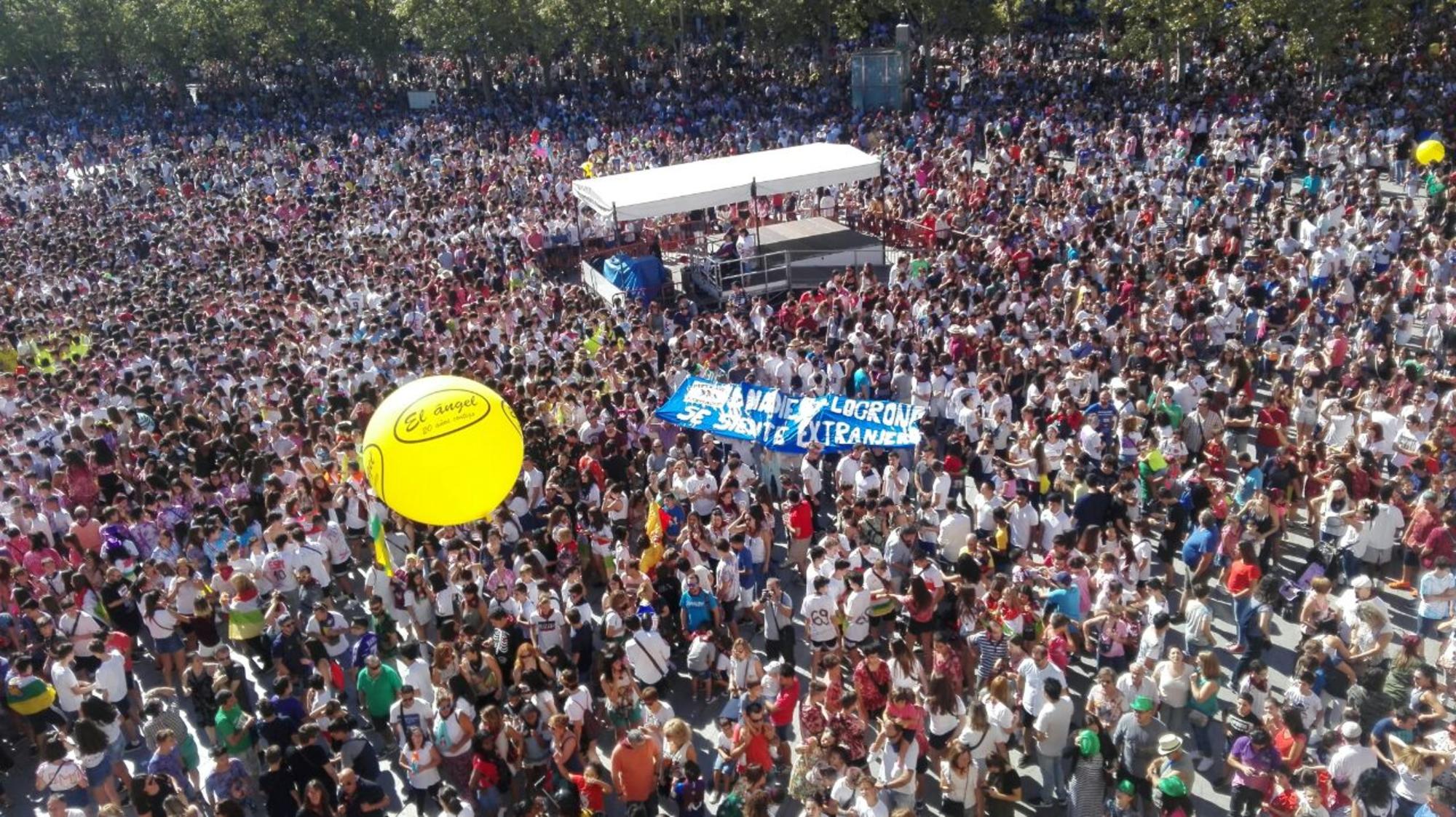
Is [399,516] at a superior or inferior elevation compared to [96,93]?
superior

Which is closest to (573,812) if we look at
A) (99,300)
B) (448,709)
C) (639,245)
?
(448,709)

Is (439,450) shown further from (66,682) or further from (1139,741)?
(1139,741)

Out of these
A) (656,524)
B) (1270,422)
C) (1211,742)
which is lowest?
(1211,742)

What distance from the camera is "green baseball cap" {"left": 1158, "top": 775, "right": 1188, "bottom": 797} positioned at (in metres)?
6.64

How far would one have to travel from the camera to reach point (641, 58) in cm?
4947

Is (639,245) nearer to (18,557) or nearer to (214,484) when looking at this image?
(214,484)

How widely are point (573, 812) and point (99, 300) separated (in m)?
17.6

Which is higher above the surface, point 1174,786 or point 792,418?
point 1174,786

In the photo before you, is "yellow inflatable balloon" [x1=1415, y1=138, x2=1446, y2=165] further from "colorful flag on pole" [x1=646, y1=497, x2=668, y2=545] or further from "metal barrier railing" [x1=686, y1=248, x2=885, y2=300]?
"colorful flag on pole" [x1=646, y1=497, x2=668, y2=545]

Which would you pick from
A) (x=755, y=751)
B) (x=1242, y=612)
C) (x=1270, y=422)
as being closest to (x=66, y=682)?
(x=755, y=751)

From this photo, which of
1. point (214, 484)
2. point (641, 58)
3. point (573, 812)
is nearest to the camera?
point (573, 812)

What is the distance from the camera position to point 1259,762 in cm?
701

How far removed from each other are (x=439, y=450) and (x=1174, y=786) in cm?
491

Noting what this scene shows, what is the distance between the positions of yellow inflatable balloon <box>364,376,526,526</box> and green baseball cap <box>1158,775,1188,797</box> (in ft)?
15.1
